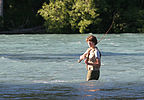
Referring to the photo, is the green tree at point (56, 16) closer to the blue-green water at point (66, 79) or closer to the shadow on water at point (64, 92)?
the blue-green water at point (66, 79)

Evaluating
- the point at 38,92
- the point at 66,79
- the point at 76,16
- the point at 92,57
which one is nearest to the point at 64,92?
the point at 38,92

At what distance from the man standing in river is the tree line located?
40489 mm

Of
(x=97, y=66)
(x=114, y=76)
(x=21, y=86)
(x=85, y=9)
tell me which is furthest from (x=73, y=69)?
(x=85, y=9)

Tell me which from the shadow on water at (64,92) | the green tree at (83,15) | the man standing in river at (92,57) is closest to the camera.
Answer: the shadow on water at (64,92)

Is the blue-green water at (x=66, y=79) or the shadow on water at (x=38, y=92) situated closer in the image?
the shadow on water at (x=38, y=92)

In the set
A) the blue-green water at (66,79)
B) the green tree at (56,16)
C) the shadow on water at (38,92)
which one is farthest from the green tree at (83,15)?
the shadow on water at (38,92)

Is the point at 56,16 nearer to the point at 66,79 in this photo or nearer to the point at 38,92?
the point at 66,79

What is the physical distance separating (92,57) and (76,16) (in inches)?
1720

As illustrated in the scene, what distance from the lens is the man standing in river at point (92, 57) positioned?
11.0 meters

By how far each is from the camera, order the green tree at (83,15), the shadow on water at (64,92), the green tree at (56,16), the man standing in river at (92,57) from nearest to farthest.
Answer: the shadow on water at (64,92)
the man standing in river at (92,57)
the green tree at (83,15)
the green tree at (56,16)

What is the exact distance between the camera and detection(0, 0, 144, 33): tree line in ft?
176

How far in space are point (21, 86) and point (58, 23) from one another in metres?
41.2

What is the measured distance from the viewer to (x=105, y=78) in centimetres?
1498

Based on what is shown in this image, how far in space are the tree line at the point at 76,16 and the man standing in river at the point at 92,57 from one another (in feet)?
133
